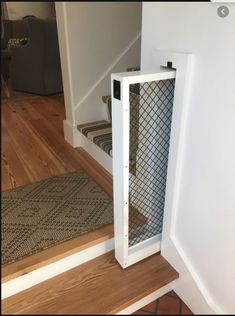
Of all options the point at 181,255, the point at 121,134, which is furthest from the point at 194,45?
the point at 181,255

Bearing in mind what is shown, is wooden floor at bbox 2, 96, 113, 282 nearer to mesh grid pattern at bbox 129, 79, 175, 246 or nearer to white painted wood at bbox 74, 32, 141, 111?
mesh grid pattern at bbox 129, 79, 175, 246

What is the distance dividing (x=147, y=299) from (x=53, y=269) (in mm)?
380

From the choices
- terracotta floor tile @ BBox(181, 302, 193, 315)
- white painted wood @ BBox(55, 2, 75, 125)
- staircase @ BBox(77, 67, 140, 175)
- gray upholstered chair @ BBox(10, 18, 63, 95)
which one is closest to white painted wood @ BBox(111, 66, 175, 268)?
terracotta floor tile @ BBox(181, 302, 193, 315)

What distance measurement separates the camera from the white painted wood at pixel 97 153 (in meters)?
→ 1.54

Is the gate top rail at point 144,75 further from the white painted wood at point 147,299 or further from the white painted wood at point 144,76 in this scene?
the white painted wood at point 147,299

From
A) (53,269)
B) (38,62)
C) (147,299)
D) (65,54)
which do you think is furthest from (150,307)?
(38,62)

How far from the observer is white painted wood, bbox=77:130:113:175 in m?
1.54

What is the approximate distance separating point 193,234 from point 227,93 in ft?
1.66

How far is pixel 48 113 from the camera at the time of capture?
8.02ft

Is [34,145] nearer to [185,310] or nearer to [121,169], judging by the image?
[121,169]

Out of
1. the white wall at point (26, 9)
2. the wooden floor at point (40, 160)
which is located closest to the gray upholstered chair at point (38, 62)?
the white wall at point (26, 9)

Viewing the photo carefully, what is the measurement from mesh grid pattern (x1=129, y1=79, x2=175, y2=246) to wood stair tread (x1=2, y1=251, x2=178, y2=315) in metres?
0.13

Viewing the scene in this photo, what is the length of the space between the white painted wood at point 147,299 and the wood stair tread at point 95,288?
3cm

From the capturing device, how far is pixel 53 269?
3.41 ft
